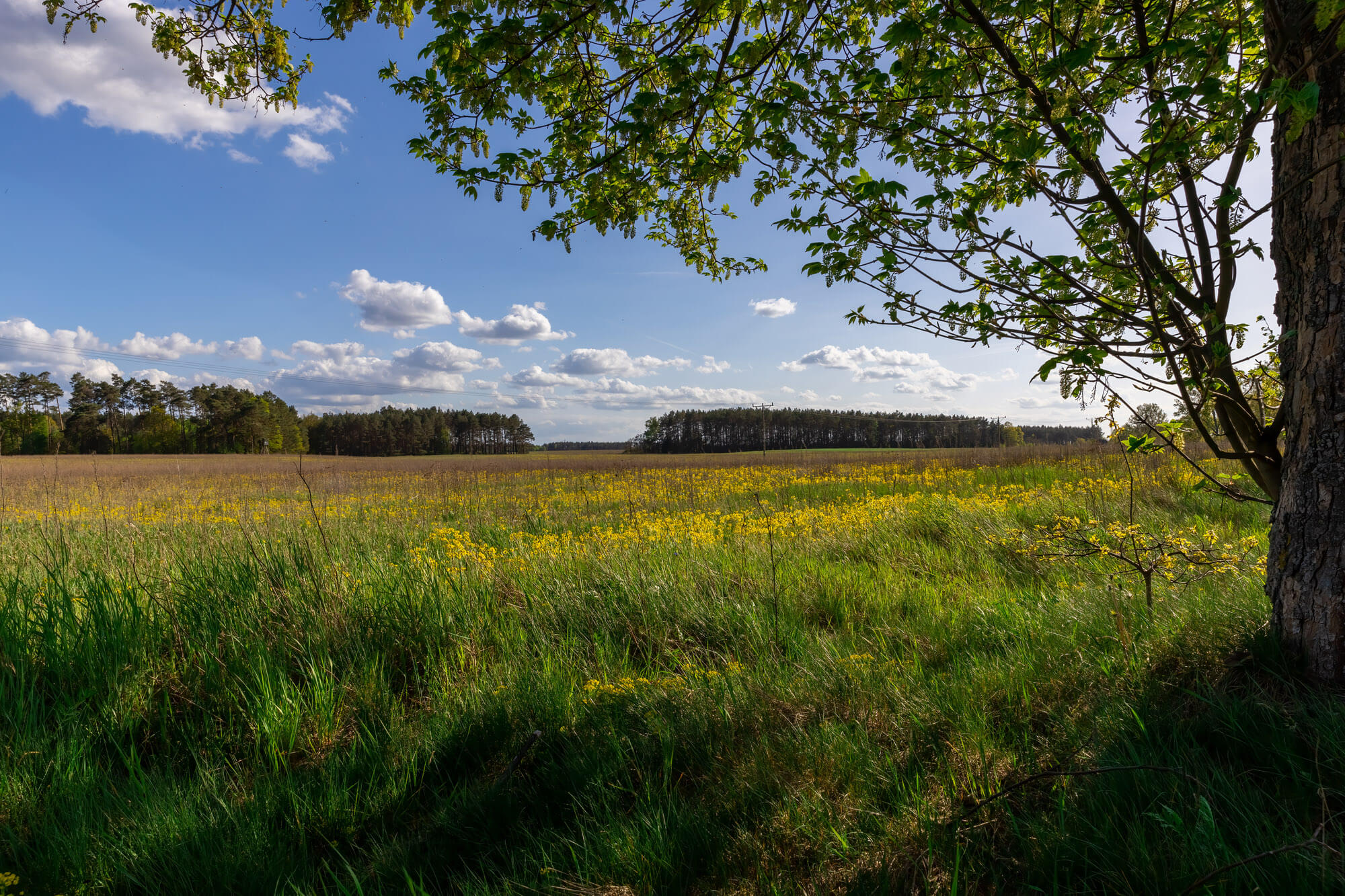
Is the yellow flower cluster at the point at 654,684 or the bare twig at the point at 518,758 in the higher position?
the yellow flower cluster at the point at 654,684

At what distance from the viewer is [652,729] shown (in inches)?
94.3

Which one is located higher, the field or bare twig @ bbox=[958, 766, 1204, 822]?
bare twig @ bbox=[958, 766, 1204, 822]

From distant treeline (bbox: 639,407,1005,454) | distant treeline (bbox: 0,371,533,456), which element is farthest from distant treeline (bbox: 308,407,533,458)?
distant treeline (bbox: 639,407,1005,454)

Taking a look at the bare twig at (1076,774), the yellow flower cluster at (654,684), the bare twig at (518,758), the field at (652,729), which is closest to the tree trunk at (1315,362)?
the field at (652,729)

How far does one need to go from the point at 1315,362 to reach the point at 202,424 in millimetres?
89946

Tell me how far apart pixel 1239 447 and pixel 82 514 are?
52.6 ft

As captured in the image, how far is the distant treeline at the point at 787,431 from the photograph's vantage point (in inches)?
2699

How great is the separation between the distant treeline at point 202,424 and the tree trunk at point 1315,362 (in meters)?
63.4

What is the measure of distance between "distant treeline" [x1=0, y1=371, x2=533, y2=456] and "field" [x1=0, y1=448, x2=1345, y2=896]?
59.5 metres

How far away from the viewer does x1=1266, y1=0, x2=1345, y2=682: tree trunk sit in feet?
6.32

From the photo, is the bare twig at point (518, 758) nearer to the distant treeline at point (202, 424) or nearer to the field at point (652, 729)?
the field at point (652, 729)

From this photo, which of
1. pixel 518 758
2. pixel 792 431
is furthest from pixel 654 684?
pixel 792 431

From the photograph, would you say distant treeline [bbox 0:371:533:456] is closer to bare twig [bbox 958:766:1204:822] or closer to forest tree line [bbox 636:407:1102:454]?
forest tree line [bbox 636:407:1102:454]

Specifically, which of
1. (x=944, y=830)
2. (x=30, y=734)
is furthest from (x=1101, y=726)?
(x=30, y=734)
